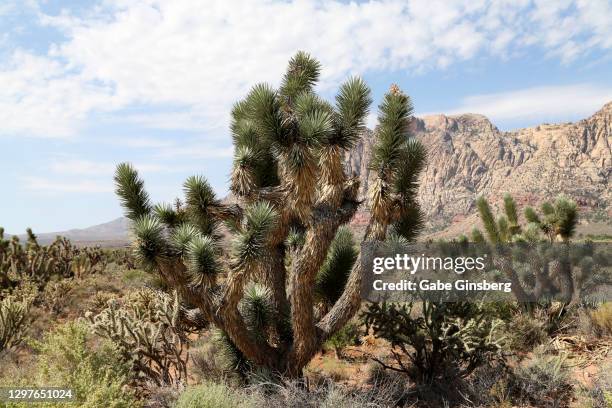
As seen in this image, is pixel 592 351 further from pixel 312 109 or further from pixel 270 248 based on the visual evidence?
pixel 312 109

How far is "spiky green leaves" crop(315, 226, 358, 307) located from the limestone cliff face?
65736 mm

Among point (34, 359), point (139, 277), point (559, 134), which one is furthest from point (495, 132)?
point (34, 359)

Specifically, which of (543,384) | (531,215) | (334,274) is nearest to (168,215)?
(334,274)

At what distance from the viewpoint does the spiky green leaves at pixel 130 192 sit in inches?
271

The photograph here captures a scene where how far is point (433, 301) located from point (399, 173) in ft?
6.74

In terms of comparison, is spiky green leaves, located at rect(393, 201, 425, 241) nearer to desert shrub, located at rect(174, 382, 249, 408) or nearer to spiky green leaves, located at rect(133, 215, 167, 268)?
spiky green leaves, located at rect(133, 215, 167, 268)

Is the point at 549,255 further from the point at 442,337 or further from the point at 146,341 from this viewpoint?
the point at 146,341

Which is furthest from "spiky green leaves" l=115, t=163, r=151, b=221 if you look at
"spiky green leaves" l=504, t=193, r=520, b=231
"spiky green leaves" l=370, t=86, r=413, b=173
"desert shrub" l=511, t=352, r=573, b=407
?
"spiky green leaves" l=504, t=193, r=520, b=231

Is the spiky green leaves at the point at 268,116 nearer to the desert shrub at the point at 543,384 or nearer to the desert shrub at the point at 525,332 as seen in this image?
the desert shrub at the point at 543,384

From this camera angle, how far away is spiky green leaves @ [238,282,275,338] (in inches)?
271

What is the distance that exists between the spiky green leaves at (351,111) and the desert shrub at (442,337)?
255 centimetres

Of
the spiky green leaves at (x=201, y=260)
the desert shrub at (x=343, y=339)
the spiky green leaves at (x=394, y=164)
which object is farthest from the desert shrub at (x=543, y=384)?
the spiky green leaves at (x=201, y=260)

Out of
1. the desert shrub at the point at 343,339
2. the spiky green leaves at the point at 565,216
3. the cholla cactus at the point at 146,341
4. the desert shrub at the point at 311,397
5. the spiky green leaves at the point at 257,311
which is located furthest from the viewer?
the spiky green leaves at the point at 565,216

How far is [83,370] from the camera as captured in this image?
504cm
